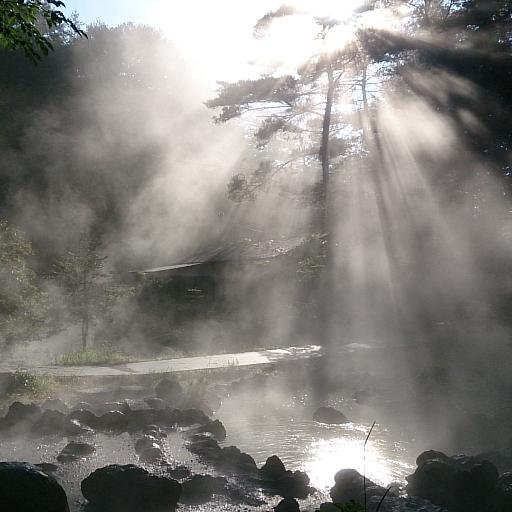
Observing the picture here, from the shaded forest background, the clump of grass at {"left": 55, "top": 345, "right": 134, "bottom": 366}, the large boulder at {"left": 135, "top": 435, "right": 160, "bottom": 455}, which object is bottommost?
the large boulder at {"left": 135, "top": 435, "right": 160, "bottom": 455}

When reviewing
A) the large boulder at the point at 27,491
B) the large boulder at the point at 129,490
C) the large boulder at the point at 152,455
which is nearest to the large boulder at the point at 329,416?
the large boulder at the point at 152,455

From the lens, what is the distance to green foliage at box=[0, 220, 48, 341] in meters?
9.88

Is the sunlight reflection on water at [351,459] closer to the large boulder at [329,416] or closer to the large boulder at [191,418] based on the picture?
the large boulder at [329,416]

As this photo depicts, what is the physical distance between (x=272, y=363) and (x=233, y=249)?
8.58 metres

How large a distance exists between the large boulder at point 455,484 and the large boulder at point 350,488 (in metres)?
0.53

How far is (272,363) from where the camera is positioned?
36.9ft

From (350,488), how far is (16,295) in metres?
6.86

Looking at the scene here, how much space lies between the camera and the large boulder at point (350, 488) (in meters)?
5.50

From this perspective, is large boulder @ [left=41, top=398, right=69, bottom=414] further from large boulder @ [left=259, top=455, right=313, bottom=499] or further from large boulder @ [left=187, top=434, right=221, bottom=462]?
large boulder @ [left=259, top=455, right=313, bottom=499]

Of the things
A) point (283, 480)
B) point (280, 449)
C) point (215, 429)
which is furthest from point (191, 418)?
point (283, 480)

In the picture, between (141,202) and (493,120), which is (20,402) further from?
(141,202)

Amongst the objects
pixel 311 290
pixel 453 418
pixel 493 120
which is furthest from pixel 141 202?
pixel 453 418

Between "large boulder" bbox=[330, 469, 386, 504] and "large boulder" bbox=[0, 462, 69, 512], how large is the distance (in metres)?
2.51

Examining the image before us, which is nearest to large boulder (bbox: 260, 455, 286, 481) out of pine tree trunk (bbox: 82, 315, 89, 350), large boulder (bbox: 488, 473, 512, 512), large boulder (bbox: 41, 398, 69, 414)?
large boulder (bbox: 488, 473, 512, 512)
